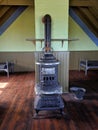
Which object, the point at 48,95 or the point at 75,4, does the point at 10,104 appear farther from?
the point at 75,4

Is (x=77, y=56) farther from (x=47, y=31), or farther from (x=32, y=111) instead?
(x=32, y=111)

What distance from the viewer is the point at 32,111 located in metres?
3.64

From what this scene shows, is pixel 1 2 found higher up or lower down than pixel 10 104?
higher up

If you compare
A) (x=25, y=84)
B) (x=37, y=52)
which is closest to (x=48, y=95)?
(x=37, y=52)

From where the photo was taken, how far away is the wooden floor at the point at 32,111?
303cm

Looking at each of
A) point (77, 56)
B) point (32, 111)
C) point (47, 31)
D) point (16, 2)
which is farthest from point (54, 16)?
point (77, 56)

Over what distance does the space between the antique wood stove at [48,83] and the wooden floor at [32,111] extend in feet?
0.81

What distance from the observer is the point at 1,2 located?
5.79m

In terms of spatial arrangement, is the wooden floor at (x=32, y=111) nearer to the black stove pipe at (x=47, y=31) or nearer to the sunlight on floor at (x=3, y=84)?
the sunlight on floor at (x=3, y=84)

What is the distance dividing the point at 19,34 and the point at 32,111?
14.9 feet

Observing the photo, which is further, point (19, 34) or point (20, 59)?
point (20, 59)

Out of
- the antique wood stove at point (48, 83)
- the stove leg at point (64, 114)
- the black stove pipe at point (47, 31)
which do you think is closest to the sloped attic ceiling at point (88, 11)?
the black stove pipe at point (47, 31)

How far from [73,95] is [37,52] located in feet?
4.65

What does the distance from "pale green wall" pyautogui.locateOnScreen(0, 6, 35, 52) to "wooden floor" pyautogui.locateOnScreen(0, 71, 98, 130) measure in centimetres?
240
